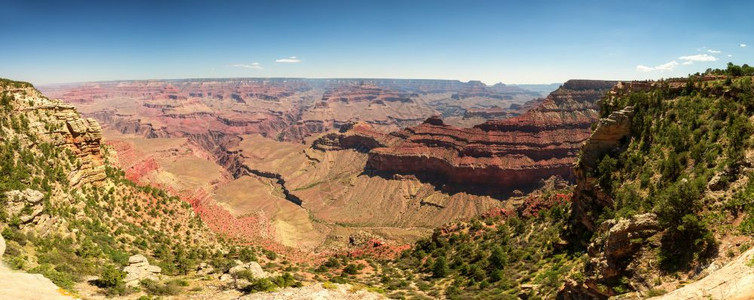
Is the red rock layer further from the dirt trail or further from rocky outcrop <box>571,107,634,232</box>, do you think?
the dirt trail

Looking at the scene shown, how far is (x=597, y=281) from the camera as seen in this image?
20297mm

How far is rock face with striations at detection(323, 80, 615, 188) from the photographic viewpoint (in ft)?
392

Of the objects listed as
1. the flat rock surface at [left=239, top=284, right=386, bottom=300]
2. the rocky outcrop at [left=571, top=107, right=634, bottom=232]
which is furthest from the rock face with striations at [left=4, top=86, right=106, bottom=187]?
the rocky outcrop at [left=571, top=107, right=634, bottom=232]

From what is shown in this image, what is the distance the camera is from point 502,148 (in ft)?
419

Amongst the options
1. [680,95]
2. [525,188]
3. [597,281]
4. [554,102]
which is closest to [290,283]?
[597,281]

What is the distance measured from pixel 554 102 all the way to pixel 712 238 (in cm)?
16186

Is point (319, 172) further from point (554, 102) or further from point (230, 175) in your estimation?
point (554, 102)

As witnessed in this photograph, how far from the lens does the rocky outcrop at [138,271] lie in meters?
22.3

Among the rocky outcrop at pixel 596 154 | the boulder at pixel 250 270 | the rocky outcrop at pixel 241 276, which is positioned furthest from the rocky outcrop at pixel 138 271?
the rocky outcrop at pixel 596 154

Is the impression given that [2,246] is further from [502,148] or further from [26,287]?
[502,148]

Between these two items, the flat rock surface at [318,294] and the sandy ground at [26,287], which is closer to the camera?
the sandy ground at [26,287]

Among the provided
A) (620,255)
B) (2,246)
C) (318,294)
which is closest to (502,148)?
(620,255)

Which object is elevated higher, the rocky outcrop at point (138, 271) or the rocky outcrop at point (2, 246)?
the rocky outcrop at point (2, 246)

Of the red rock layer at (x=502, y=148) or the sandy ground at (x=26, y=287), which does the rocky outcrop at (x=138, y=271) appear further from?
the red rock layer at (x=502, y=148)
